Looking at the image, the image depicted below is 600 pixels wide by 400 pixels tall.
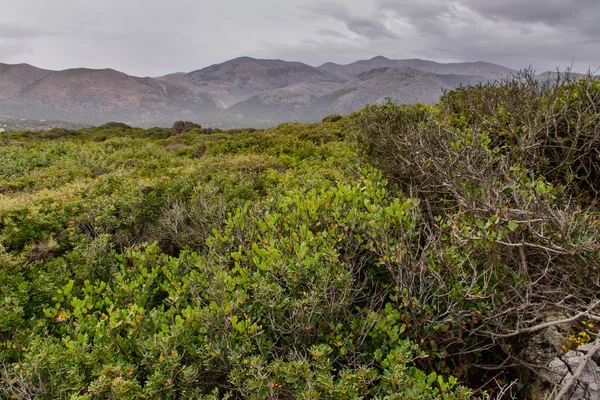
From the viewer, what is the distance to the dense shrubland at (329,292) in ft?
9.46

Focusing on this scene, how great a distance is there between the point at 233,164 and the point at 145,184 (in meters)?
3.85

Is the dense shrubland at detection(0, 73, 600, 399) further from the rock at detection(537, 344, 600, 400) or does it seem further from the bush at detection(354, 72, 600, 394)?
the rock at detection(537, 344, 600, 400)

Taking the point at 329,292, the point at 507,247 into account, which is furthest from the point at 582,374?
the point at 329,292

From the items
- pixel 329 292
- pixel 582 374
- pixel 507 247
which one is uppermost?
pixel 507 247

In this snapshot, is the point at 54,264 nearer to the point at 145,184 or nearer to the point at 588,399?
the point at 145,184

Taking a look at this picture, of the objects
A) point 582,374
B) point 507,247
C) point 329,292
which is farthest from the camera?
point 507,247

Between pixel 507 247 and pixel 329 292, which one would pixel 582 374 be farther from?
pixel 329 292

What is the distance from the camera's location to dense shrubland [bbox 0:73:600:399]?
9.46 ft

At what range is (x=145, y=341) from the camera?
3.02 metres

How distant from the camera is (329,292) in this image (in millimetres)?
3475

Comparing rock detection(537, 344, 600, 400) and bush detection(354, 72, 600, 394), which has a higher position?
bush detection(354, 72, 600, 394)

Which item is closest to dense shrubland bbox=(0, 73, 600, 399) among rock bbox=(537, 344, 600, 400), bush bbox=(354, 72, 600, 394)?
bush bbox=(354, 72, 600, 394)

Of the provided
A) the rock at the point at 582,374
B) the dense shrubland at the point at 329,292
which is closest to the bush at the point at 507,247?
the dense shrubland at the point at 329,292

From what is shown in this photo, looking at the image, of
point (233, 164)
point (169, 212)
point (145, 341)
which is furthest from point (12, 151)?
point (145, 341)
